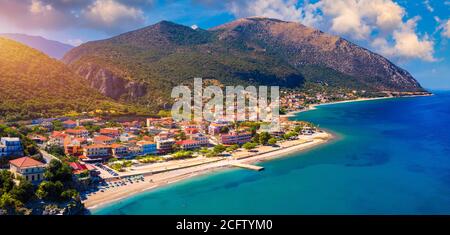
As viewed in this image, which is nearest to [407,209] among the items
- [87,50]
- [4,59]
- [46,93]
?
[46,93]

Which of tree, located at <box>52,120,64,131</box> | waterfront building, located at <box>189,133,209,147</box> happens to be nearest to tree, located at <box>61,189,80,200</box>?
waterfront building, located at <box>189,133,209,147</box>

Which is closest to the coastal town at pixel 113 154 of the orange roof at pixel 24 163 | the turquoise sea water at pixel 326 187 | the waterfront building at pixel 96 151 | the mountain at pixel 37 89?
the orange roof at pixel 24 163

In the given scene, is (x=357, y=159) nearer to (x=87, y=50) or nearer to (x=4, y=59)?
(x=4, y=59)

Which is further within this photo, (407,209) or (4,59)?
(4,59)

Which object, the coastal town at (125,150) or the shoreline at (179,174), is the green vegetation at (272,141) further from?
the shoreline at (179,174)
